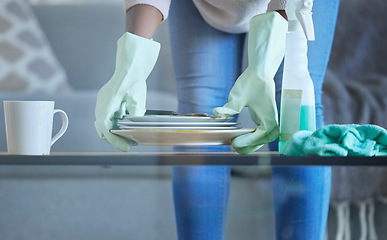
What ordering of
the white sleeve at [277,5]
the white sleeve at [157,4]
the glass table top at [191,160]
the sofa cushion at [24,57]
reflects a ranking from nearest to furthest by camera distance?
the glass table top at [191,160] < the white sleeve at [277,5] < the white sleeve at [157,4] < the sofa cushion at [24,57]

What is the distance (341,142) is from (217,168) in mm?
467

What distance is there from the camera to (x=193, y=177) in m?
0.96

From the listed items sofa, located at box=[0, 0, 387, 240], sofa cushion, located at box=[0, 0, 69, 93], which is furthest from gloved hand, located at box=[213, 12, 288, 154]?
sofa cushion, located at box=[0, 0, 69, 93]

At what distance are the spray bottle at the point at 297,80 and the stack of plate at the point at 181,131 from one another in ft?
0.24

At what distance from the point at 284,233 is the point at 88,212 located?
632mm

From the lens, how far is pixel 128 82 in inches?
32.3

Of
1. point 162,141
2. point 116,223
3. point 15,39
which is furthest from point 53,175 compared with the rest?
point 15,39

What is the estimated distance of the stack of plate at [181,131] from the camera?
0.57 metres

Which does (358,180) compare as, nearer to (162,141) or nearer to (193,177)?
(193,177)

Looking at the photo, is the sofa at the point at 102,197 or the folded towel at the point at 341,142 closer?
the folded towel at the point at 341,142

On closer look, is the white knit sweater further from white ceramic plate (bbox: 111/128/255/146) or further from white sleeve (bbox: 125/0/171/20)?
white ceramic plate (bbox: 111/128/255/146)

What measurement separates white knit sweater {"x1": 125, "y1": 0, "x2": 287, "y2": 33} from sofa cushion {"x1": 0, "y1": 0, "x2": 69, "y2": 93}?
1.32m

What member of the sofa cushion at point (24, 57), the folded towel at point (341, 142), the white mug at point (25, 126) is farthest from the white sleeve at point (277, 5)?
the sofa cushion at point (24, 57)

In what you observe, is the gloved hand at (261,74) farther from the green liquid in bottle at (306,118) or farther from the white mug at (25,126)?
the white mug at (25,126)
